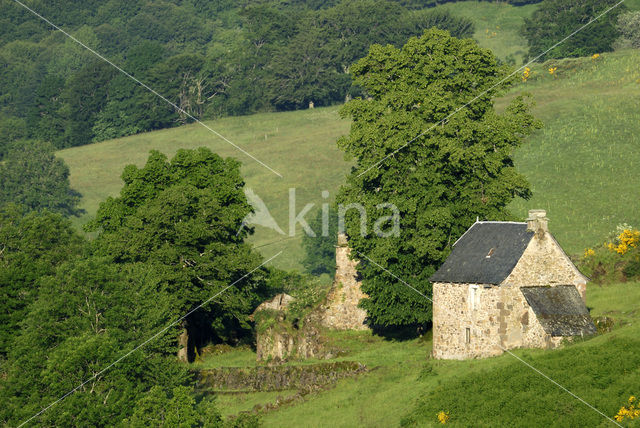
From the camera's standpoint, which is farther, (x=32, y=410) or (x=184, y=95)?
(x=184, y=95)

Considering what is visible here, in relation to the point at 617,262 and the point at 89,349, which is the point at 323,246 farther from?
the point at 89,349

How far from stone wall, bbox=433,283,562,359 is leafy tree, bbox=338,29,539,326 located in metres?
5.55

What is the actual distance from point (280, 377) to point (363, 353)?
5.78 m

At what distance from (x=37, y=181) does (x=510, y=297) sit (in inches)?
4305

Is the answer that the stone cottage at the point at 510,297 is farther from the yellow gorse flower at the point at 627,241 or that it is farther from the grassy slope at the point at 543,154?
the grassy slope at the point at 543,154

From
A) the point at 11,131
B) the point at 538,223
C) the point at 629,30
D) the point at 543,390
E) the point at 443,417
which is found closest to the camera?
the point at 543,390

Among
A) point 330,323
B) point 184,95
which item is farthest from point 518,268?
point 184,95

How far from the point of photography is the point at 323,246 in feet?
388

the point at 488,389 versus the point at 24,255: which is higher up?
the point at 24,255

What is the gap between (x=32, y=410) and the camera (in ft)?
162

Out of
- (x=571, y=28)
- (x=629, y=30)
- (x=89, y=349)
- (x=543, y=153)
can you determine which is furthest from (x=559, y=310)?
(x=571, y=28)

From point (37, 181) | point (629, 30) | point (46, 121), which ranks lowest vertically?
point (37, 181)

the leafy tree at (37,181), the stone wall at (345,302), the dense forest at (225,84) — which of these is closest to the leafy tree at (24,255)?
the stone wall at (345,302)

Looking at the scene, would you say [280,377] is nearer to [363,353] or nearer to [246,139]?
[363,353]
